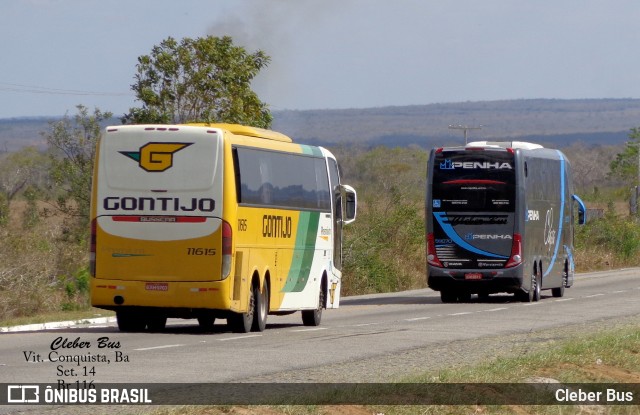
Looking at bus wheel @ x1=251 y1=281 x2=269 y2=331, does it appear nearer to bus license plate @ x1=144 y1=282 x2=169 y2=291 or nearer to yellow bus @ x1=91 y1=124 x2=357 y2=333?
yellow bus @ x1=91 y1=124 x2=357 y2=333

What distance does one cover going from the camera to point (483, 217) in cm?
A: 3114

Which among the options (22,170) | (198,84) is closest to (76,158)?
(198,84)

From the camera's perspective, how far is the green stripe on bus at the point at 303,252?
894 inches

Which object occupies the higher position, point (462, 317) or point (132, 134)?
point (132, 134)

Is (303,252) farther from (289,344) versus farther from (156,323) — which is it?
(289,344)

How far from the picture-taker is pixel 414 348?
18.8 metres

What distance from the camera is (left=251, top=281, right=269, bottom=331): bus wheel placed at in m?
21.2

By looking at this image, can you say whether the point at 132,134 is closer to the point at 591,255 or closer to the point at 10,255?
the point at 10,255

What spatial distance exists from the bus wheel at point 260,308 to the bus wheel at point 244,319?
0.05m

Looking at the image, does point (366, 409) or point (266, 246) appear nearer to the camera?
point (366, 409)

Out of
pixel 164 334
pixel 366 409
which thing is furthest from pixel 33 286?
pixel 366 409

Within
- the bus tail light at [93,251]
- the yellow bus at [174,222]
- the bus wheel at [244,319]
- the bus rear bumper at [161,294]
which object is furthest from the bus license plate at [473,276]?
the bus tail light at [93,251]

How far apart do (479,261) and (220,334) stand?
11.9 meters

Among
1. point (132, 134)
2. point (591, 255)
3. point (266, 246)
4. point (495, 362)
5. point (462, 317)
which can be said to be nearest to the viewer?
point (495, 362)
